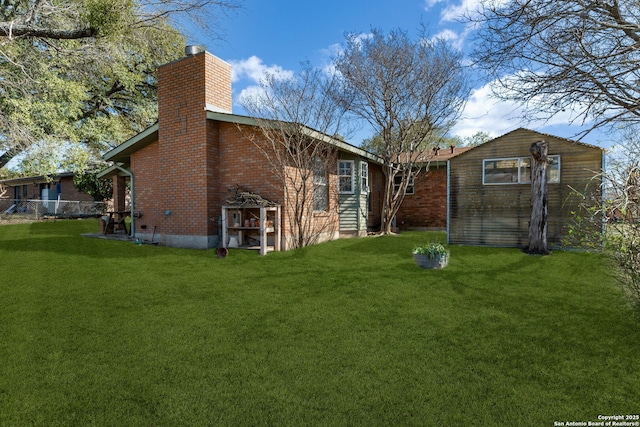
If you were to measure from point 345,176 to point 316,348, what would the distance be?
971cm

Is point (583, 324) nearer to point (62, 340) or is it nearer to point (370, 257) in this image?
point (370, 257)

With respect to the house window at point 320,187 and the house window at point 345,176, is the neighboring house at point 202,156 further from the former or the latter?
the house window at point 345,176

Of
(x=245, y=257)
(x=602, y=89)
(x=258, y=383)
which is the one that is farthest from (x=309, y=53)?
(x=258, y=383)

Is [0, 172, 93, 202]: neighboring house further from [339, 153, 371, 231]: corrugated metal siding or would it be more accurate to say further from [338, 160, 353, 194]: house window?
[339, 153, 371, 231]: corrugated metal siding

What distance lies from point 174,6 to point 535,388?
447 inches

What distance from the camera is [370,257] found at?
831 cm

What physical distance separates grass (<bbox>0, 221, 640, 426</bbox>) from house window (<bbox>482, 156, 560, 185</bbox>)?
4.04m

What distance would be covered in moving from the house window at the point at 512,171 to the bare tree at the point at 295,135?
4955 millimetres

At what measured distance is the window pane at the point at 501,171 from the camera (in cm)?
1007

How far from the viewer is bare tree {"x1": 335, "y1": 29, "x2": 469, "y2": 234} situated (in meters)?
13.0

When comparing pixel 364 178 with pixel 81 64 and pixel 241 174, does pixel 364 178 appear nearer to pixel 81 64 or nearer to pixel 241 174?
pixel 241 174

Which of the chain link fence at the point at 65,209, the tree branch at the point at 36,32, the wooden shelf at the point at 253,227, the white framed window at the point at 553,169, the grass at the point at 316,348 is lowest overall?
the grass at the point at 316,348

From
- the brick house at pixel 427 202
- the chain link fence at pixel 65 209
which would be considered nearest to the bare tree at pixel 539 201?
the brick house at pixel 427 202

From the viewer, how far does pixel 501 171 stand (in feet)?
33.6
